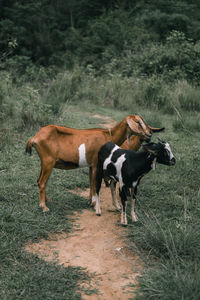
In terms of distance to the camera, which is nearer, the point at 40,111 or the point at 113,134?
the point at 113,134

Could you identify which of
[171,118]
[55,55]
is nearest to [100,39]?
[55,55]

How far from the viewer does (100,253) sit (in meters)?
4.07

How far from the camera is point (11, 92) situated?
10656mm

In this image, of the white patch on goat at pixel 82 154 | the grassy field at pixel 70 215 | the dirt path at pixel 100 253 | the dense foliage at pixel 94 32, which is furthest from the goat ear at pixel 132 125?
the dense foliage at pixel 94 32

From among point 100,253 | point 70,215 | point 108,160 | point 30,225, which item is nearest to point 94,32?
point 108,160

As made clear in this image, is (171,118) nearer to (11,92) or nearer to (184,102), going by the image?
(184,102)

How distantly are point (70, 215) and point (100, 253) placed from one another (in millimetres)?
1059

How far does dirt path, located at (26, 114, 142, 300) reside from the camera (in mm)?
3482

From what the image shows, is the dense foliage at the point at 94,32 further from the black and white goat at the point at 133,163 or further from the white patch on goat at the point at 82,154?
the black and white goat at the point at 133,163

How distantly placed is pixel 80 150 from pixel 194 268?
2.25 meters

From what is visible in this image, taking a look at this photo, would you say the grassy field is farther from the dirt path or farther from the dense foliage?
the dense foliage

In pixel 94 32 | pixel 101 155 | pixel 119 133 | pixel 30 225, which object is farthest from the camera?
pixel 94 32

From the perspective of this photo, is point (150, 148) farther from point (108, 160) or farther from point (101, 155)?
point (101, 155)

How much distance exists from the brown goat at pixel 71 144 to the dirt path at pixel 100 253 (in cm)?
61
